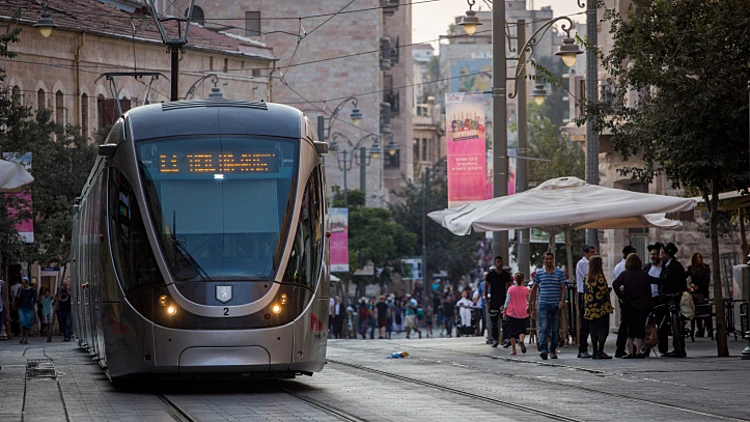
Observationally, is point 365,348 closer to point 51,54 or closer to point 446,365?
point 446,365

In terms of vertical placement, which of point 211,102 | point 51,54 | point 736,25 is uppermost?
point 51,54

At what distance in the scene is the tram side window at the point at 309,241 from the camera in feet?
52.2

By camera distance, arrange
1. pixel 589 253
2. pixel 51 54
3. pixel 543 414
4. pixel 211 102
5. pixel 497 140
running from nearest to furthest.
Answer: pixel 543 414 → pixel 211 102 → pixel 589 253 → pixel 497 140 → pixel 51 54

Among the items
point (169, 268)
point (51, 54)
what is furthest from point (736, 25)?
point (51, 54)

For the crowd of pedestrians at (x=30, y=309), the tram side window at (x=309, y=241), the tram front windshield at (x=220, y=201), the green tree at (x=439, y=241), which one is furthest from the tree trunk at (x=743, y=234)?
the green tree at (x=439, y=241)

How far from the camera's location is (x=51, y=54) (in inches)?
2215

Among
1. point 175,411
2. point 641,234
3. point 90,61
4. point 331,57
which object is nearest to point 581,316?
point 175,411

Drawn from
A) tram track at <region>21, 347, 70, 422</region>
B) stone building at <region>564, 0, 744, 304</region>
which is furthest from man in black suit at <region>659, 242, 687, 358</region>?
stone building at <region>564, 0, 744, 304</region>

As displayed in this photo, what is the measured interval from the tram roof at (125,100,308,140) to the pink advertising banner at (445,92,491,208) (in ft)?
47.7

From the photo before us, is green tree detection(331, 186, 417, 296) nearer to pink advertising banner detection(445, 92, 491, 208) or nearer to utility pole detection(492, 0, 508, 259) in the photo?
pink advertising banner detection(445, 92, 491, 208)

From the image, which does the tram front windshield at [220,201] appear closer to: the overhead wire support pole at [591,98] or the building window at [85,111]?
the overhead wire support pole at [591,98]

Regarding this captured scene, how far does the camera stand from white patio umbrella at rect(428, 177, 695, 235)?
2264 centimetres

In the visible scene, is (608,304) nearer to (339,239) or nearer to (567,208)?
(567,208)

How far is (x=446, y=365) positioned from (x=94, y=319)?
5.06m
